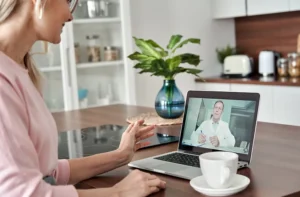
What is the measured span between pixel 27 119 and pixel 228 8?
11.0ft

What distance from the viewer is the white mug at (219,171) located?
108 centimetres

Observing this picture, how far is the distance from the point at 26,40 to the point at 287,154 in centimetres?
80

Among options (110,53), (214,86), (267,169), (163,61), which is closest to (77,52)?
(110,53)

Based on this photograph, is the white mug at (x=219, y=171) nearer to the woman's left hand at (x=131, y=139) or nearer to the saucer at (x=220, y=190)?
the saucer at (x=220, y=190)

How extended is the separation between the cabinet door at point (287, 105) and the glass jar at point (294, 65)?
0.26 m

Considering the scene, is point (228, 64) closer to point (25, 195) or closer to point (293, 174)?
point (293, 174)

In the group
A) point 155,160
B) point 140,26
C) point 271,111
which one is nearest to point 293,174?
point 155,160

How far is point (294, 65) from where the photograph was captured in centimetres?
376

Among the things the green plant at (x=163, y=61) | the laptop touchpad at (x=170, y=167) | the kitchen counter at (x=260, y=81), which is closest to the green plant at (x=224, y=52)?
the kitchen counter at (x=260, y=81)

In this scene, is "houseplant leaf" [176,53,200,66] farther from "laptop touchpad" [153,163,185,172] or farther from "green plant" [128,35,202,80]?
"laptop touchpad" [153,163,185,172]

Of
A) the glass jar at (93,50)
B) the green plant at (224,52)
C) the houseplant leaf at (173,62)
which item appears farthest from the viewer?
the green plant at (224,52)

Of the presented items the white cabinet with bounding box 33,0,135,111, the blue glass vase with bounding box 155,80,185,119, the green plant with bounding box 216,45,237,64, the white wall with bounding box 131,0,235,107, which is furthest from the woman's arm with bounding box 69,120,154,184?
the green plant with bounding box 216,45,237,64

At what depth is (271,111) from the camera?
12.2 feet

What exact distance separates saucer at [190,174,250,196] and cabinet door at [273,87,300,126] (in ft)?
8.00
